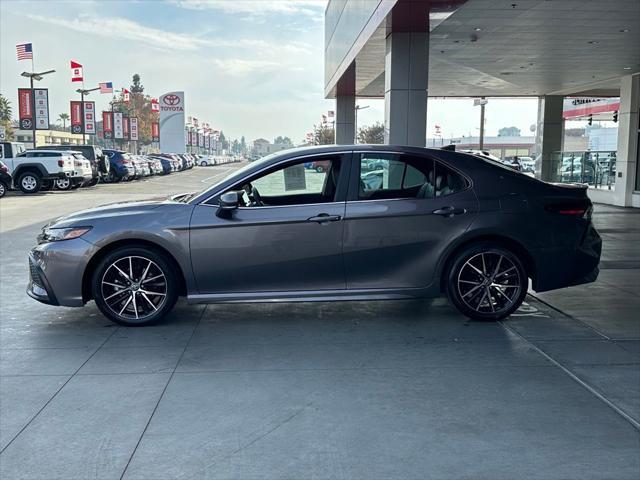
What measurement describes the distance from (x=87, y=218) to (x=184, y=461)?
328 centimetres

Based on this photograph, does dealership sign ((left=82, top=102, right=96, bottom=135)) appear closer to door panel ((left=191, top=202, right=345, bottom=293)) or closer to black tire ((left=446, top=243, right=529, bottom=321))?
door panel ((left=191, top=202, right=345, bottom=293))

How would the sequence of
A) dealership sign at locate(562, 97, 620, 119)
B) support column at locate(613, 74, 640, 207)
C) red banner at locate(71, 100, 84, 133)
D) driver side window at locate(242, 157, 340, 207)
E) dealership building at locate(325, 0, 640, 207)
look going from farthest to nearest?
red banner at locate(71, 100, 84, 133) < dealership sign at locate(562, 97, 620, 119) < support column at locate(613, 74, 640, 207) < dealership building at locate(325, 0, 640, 207) < driver side window at locate(242, 157, 340, 207)

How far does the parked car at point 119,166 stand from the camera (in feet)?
114

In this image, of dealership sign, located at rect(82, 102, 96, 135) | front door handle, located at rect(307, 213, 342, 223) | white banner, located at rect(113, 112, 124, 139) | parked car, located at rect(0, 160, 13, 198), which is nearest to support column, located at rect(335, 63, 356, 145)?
parked car, located at rect(0, 160, 13, 198)

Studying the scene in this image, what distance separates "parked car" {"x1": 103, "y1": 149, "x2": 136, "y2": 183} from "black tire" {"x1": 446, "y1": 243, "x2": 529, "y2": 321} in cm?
3137

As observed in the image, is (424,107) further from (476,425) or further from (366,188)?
(476,425)

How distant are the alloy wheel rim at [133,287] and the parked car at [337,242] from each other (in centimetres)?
1

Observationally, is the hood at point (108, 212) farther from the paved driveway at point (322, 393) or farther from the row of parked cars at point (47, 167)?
the row of parked cars at point (47, 167)

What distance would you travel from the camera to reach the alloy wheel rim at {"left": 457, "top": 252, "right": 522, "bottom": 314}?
6.29 metres

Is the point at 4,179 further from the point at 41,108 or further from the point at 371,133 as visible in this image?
the point at 371,133

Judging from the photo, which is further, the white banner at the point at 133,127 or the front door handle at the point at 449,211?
the white banner at the point at 133,127

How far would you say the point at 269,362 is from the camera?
5.18m

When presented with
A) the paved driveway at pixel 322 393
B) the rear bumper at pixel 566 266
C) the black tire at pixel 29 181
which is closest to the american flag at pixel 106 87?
the black tire at pixel 29 181

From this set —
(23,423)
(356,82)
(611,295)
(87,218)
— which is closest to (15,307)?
(87,218)
